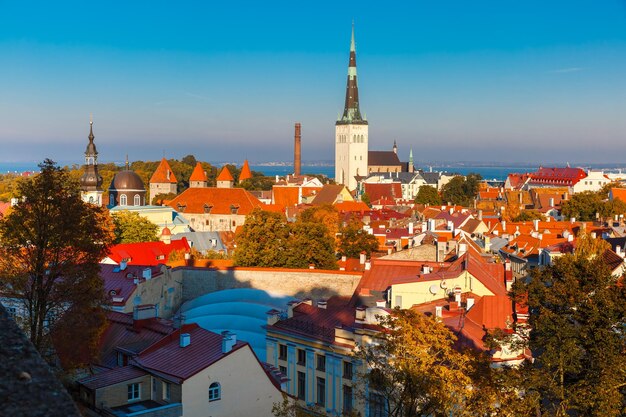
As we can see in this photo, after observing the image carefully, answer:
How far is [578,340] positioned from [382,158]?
547ft

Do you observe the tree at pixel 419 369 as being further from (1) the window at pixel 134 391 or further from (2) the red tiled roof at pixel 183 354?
(1) the window at pixel 134 391

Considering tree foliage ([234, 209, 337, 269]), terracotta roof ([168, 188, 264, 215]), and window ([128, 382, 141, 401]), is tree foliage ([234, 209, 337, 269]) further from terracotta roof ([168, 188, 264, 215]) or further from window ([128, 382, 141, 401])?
terracotta roof ([168, 188, 264, 215])

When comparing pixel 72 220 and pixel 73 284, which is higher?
pixel 72 220

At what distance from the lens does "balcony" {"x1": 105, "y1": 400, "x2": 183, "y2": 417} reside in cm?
1570

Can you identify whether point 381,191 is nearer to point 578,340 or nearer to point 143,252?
point 143,252

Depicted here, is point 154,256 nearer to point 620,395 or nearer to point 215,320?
point 215,320

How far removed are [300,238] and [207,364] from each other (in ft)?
77.5

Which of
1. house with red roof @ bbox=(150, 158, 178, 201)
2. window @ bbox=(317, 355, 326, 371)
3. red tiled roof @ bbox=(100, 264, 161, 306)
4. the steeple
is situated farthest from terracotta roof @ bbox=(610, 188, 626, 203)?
the steeple

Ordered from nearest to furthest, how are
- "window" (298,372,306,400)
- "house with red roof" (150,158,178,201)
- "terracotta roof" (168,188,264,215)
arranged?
"window" (298,372,306,400) < "terracotta roof" (168,188,264,215) < "house with red roof" (150,158,178,201)

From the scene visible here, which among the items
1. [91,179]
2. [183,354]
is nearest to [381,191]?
[91,179]

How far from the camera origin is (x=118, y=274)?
1129 inches

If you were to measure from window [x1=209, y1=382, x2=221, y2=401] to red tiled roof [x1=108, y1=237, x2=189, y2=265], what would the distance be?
23096 mm

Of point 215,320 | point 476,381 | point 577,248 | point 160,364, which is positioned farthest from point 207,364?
point 577,248

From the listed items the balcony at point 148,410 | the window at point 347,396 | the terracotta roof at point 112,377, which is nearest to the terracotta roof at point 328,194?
the window at point 347,396
